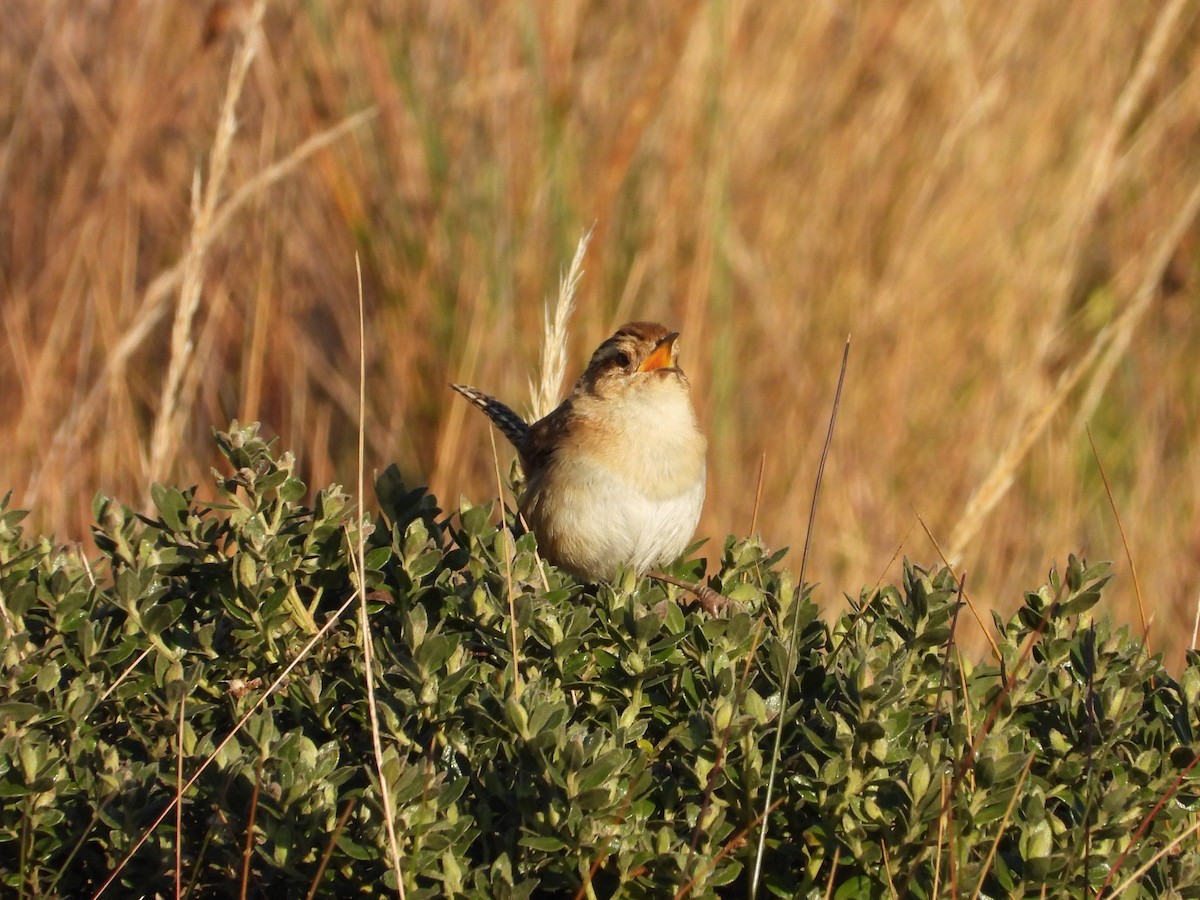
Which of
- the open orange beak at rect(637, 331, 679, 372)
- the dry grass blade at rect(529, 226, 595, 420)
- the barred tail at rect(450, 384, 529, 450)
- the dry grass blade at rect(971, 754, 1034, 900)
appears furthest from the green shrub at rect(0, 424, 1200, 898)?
the barred tail at rect(450, 384, 529, 450)

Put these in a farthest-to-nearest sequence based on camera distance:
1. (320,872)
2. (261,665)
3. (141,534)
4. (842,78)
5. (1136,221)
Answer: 1. (1136,221)
2. (842,78)
3. (141,534)
4. (261,665)
5. (320,872)

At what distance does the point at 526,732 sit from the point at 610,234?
3.14 m

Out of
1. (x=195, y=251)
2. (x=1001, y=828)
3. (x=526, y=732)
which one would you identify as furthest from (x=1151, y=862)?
(x=195, y=251)

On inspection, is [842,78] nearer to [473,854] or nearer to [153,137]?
[153,137]

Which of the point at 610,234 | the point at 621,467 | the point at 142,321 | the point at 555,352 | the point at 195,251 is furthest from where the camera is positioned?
the point at 610,234

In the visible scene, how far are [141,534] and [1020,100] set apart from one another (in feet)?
13.0

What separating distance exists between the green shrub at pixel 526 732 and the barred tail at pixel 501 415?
5.14ft

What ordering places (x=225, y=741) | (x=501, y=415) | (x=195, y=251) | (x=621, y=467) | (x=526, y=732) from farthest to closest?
(x=501, y=415), (x=195, y=251), (x=621, y=467), (x=225, y=741), (x=526, y=732)

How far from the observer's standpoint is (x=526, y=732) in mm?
1932

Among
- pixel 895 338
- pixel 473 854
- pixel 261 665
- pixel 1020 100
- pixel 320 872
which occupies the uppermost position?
pixel 1020 100

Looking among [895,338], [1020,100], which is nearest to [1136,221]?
[1020,100]

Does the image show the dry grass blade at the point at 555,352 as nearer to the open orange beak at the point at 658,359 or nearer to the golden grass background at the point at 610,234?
the open orange beak at the point at 658,359

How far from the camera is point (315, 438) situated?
514cm

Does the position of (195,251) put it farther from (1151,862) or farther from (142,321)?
(1151,862)
